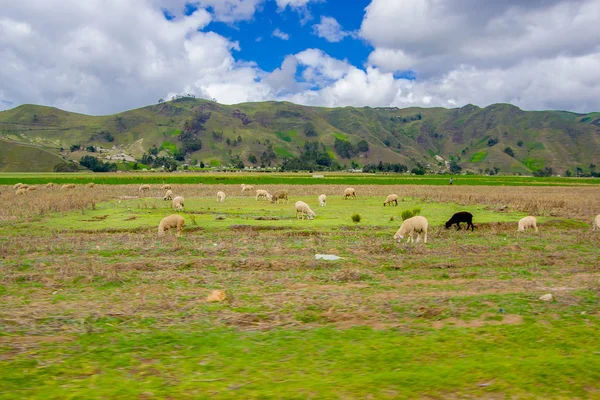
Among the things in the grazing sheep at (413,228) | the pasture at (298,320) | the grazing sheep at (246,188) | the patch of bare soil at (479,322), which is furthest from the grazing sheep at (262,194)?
the patch of bare soil at (479,322)

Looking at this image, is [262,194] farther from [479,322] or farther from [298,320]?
[479,322]

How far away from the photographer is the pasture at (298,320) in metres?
6.19

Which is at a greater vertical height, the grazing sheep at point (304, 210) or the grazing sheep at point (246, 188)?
the grazing sheep at point (246, 188)

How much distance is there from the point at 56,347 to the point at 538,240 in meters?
20.6

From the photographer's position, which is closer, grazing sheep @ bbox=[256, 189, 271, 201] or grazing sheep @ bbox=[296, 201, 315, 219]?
grazing sheep @ bbox=[296, 201, 315, 219]

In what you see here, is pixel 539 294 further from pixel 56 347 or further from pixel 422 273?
pixel 56 347

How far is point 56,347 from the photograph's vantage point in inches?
291

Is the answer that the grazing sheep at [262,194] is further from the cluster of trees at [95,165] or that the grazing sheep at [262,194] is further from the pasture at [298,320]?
the cluster of trees at [95,165]

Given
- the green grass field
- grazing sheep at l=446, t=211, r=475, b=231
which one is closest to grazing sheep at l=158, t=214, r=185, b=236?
grazing sheep at l=446, t=211, r=475, b=231

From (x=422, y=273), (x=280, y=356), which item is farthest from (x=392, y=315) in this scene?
(x=422, y=273)

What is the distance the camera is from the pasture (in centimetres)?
619

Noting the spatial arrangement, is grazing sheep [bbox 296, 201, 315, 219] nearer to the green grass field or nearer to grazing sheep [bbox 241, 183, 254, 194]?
grazing sheep [bbox 241, 183, 254, 194]

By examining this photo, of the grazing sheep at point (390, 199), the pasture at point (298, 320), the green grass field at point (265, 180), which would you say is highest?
the green grass field at point (265, 180)

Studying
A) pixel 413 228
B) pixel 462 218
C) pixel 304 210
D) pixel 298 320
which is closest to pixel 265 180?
pixel 304 210
